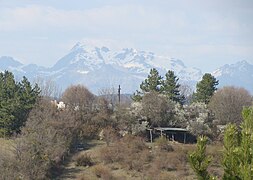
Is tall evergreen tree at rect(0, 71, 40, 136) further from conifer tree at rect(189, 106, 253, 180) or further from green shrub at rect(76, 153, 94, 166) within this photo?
conifer tree at rect(189, 106, 253, 180)

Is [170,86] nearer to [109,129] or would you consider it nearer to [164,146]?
[109,129]

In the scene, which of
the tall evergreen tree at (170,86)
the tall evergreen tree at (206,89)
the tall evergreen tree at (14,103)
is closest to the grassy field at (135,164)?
the tall evergreen tree at (14,103)

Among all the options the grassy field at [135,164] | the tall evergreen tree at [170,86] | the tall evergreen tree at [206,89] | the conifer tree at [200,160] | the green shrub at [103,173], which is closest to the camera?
the conifer tree at [200,160]

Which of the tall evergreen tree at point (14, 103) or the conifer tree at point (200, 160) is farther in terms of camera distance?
the tall evergreen tree at point (14, 103)

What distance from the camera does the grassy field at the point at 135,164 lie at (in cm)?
3244

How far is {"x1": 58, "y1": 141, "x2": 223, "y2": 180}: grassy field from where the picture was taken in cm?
3244

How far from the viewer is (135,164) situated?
34.2 meters

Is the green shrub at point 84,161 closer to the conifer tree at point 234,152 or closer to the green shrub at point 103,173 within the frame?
the green shrub at point 103,173

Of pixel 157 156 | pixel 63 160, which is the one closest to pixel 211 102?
pixel 157 156

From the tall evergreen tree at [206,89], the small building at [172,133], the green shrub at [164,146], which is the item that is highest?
the tall evergreen tree at [206,89]

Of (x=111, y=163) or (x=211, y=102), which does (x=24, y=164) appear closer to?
(x=111, y=163)

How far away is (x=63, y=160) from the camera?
35688 millimetres

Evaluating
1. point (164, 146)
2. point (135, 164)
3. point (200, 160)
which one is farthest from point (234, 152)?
point (164, 146)

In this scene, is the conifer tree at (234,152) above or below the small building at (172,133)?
above
